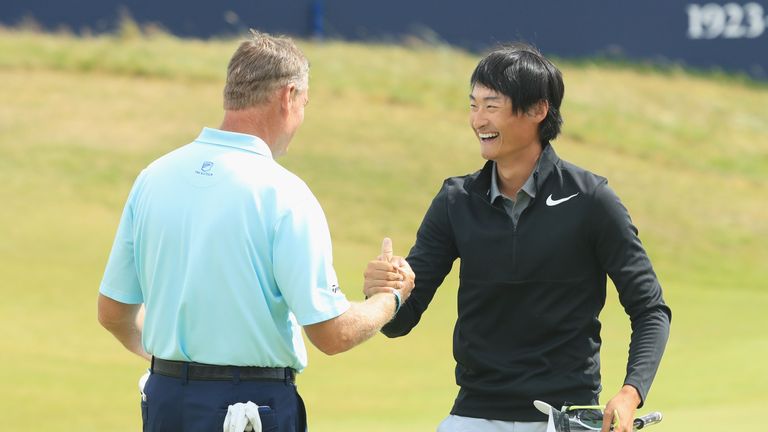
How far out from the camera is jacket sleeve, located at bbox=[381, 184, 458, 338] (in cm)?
439

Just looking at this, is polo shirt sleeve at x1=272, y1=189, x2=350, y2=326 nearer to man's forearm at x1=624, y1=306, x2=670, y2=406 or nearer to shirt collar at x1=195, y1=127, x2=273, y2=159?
shirt collar at x1=195, y1=127, x2=273, y2=159

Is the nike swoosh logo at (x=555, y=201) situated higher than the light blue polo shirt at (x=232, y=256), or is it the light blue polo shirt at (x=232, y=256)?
the nike swoosh logo at (x=555, y=201)

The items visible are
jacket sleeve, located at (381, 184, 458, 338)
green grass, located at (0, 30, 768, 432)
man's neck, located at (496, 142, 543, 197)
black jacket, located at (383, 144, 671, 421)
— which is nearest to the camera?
black jacket, located at (383, 144, 671, 421)

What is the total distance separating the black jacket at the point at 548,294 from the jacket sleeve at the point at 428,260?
6.4 inches

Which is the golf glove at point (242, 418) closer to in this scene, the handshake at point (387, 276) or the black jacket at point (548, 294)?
the handshake at point (387, 276)

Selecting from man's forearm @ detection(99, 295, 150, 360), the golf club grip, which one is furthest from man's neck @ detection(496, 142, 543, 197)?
man's forearm @ detection(99, 295, 150, 360)

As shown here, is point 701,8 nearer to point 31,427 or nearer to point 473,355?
point 31,427

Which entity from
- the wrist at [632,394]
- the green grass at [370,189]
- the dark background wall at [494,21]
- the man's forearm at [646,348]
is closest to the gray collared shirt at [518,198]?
the man's forearm at [646,348]

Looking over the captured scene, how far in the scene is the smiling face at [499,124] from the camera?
4246 millimetres

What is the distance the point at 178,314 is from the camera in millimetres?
3865

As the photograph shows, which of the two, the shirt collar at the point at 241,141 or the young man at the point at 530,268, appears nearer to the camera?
the shirt collar at the point at 241,141

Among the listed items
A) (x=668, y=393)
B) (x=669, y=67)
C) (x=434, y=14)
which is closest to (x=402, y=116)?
(x=434, y=14)

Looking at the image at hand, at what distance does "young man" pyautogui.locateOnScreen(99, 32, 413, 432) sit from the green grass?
4.34 m

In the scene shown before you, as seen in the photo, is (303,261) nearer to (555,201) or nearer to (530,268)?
(530,268)
